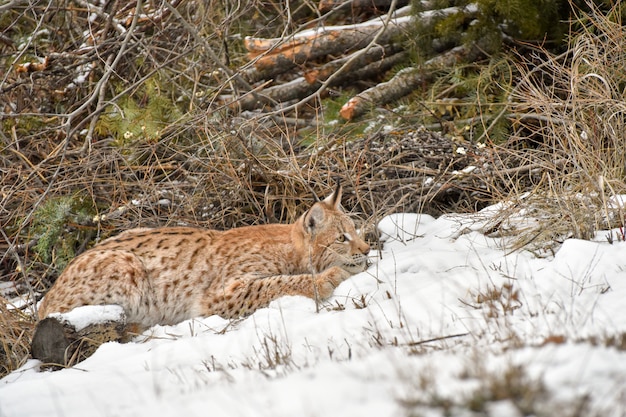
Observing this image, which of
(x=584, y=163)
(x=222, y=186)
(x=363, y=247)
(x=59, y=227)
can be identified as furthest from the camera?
(x=59, y=227)

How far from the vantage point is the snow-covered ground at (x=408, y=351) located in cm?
263

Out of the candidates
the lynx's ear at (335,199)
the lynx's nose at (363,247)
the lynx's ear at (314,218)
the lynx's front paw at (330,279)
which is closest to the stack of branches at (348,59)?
the lynx's ear at (335,199)

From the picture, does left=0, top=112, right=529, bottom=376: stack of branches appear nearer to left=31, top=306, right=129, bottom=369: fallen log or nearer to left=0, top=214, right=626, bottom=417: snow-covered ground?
left=0, top=214, right=626, bottom=417: snow-covered ground

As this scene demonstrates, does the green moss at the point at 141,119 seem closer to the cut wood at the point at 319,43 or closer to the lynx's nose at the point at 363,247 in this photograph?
the cut wood at the point at 319,43

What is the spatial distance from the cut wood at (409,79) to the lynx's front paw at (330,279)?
111 inches

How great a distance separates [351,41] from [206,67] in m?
1.87

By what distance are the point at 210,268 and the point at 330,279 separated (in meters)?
1.17

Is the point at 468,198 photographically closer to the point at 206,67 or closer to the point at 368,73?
the point at 368,73

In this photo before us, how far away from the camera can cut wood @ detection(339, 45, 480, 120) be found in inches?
325

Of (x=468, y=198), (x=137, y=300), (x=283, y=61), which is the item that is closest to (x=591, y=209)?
(x=468, y=198)

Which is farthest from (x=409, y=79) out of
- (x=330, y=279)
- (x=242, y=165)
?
(x=330, y=279)

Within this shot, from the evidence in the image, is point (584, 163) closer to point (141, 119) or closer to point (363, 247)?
point (363, 247)

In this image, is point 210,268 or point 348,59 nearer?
point 210,268

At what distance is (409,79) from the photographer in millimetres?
8461
